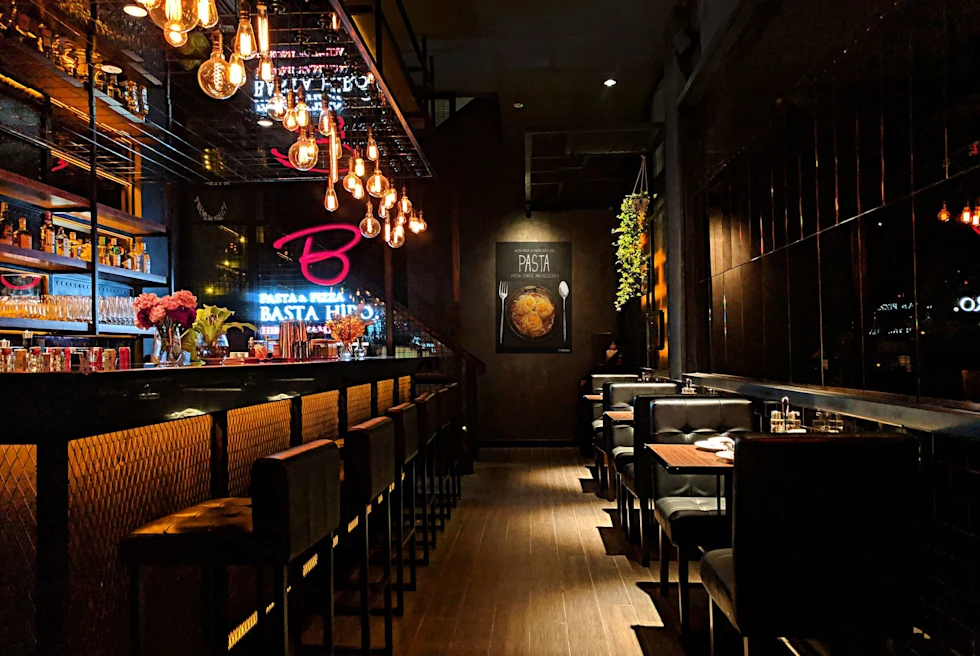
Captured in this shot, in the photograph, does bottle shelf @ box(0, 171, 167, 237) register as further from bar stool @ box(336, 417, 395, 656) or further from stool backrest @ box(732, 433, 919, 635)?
stool backrest @ box(732, 433, 919, 635)

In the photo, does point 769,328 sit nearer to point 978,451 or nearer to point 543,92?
point 978,451

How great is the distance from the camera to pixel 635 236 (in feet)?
27.1

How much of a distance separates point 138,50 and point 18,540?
3.54 meters

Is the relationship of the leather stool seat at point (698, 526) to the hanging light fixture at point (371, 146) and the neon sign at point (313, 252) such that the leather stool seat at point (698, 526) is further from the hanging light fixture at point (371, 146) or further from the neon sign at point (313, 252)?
the neon sign at point (313, 252)

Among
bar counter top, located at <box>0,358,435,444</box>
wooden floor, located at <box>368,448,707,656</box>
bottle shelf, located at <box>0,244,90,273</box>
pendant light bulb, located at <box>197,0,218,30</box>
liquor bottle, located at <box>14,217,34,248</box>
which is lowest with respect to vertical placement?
wooden floor, located at <box>368,448,707,656</box>

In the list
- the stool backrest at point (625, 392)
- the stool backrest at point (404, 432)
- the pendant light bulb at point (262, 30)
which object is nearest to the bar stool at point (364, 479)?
the stool backrest at point (404, 432)

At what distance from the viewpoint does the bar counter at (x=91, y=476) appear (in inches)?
67.1

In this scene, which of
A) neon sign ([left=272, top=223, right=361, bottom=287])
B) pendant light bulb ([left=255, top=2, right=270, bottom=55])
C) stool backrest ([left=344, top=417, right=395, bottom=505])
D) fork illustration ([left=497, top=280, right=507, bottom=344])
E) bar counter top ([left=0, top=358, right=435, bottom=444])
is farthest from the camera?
fork illustration ([left=497, top=280, right=507, bottom=344])

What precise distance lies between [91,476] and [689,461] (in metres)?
2.21

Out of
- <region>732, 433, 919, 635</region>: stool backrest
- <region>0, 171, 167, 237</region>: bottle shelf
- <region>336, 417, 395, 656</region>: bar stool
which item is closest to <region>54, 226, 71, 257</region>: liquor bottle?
<region>0, 171, 167, 237</region>: bottle shelf

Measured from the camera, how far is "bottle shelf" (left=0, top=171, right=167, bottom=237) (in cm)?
522

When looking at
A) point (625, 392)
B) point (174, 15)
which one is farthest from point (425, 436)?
point (174, 15)

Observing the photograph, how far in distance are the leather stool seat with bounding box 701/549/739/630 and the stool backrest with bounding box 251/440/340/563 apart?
4.36ft

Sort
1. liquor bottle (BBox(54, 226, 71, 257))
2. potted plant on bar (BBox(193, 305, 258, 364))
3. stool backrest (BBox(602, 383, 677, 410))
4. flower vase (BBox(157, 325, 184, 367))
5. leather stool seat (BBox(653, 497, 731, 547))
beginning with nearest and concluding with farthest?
leather stool seat (BBox(653, 497, 731, 547)), flower vase (BBox(157, 325, 184, 367)), potted plant on bar (BBox(193, 305, 258, 364)), liquor bottle (BBox(54, 226, 71, 257)), stool backrest (BBox(602, 383, 677, 410))
